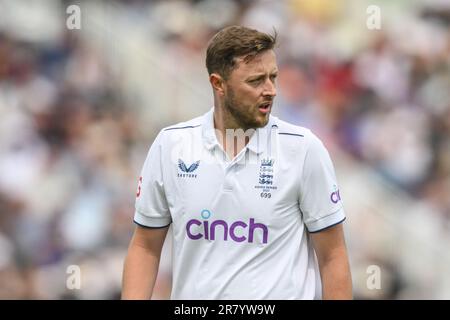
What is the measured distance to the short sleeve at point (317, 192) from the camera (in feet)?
10.7

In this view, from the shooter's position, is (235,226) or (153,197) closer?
(235,226)

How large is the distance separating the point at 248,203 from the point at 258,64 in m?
0.55

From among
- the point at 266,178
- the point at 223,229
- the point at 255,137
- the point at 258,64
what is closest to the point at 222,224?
the point at 223,229

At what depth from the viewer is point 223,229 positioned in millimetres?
3268

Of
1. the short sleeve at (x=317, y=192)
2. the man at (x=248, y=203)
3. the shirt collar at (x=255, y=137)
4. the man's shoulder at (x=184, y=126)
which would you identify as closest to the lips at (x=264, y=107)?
the man at (x=248, y=203)

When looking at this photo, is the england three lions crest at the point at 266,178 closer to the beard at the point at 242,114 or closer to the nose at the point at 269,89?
the beard at the point at 242,114

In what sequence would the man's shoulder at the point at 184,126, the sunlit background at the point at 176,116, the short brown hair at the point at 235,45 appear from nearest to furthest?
the short brown hair at the point at 235,45, the man's shoulder at the point at 184,126, the sunlit background at the point at 176,116

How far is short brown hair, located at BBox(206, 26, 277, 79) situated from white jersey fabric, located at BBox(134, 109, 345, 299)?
314 mm

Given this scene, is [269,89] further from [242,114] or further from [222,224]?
[222,224]

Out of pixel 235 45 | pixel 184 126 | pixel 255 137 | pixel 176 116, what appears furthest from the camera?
pixel 176 116

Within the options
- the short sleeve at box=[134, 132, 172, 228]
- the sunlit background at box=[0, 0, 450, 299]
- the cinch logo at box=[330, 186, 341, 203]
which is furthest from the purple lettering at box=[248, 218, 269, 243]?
the sunlit background at box=[0, 0, 450, 299]
